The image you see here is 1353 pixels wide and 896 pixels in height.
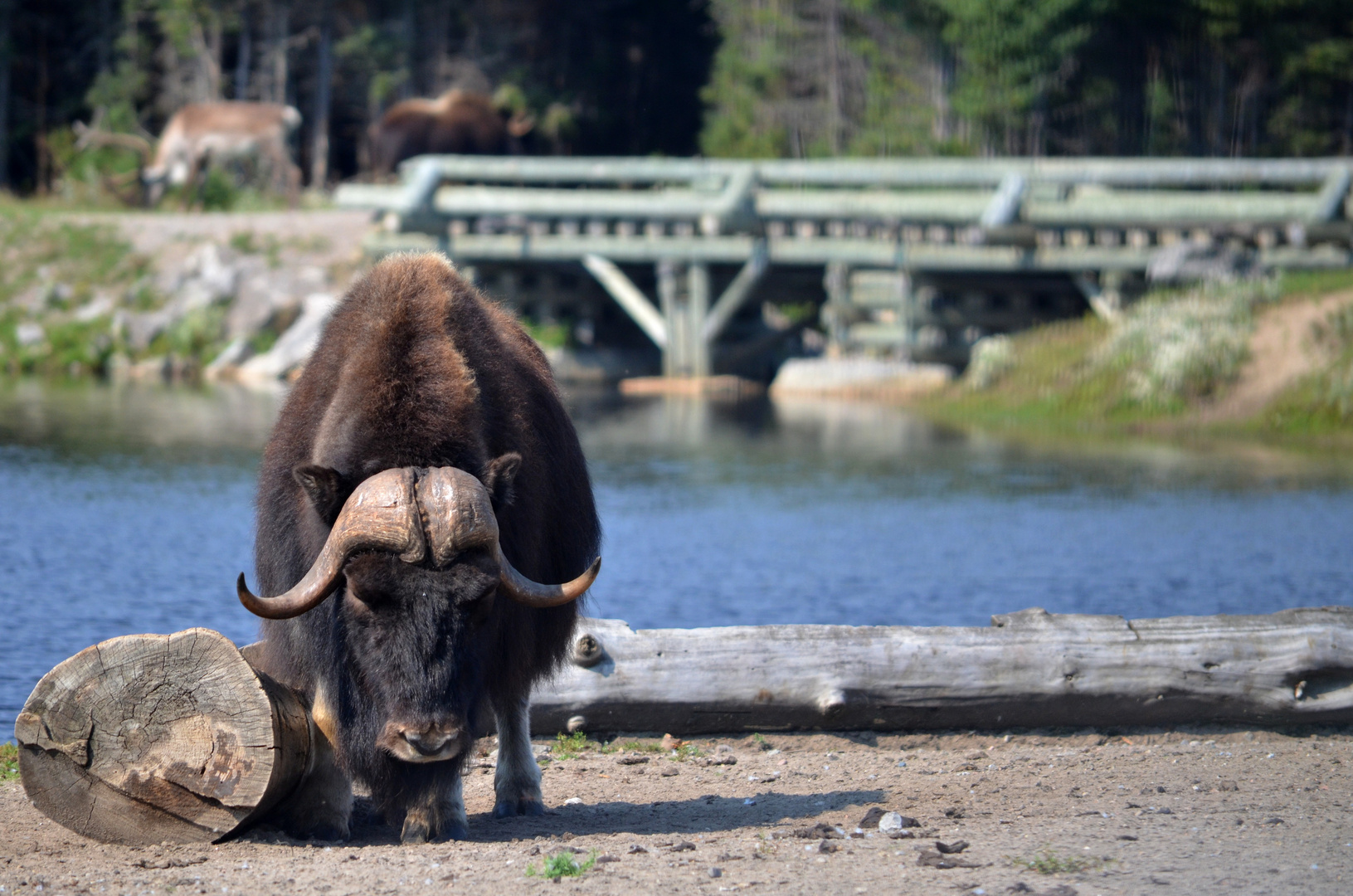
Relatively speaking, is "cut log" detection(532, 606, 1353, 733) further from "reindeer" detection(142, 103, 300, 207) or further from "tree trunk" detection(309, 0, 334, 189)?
"tree trunk" detection(309, 0, 334, 189)

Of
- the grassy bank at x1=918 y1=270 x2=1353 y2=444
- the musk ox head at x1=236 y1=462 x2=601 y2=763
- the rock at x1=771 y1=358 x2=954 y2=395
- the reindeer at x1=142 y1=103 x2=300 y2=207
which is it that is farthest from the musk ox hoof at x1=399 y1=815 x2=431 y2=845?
the reindeer at x1=142 y1=103 x2=300 y2=207

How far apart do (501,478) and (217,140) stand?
29217 millimetres

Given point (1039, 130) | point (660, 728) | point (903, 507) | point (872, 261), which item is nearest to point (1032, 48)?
point (1039, 130)

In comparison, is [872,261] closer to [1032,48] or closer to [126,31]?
[1032,48]

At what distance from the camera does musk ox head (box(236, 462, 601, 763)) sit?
4.66 m

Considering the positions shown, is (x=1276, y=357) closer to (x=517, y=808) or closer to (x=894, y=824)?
(x=894, y=824)

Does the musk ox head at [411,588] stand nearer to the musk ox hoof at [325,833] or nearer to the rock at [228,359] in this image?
the musk ox hoof at [325,833]

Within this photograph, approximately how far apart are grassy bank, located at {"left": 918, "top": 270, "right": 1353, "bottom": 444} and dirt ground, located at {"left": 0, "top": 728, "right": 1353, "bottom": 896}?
12.6 meters

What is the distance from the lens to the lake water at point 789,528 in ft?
32.3

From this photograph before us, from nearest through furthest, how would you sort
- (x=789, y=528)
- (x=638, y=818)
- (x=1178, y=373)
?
1. (x=638, y=818)
2. (x=789, y=528)
3. (x=1178, y=373)

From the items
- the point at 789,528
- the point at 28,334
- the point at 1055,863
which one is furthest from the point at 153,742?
the point at 28,334

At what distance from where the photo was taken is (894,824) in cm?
543

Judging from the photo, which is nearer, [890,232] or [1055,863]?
[1055,863]

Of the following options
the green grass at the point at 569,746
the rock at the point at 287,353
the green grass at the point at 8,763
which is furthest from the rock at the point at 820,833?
the rock at the point at 287,353
